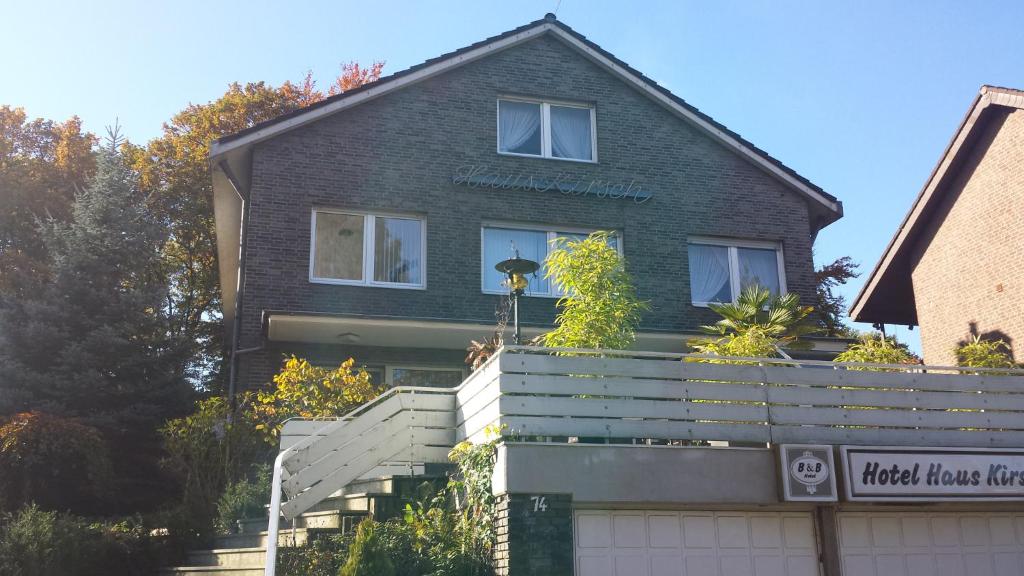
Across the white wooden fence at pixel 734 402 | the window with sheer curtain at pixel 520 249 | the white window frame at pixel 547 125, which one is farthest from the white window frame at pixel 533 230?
the white wooden fence at pixel 734 402

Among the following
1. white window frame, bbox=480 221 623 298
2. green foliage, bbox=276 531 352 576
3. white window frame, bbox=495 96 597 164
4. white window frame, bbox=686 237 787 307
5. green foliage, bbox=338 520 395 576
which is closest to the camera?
green foliage, bbox=338 520 395 576

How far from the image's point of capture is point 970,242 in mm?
18797

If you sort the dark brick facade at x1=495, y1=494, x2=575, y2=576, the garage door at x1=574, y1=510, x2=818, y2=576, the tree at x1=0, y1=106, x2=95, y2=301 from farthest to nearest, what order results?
the tree at x1=0, y1=106, x2=95, y2=301, the garage door at x1=574, y1=510, x2=818, y2=576, the dark brick facade at x1=495, y1=494, x2=575, y2=576

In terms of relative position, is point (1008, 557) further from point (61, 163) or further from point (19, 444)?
point (61, 163)

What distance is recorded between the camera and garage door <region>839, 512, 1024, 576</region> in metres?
10.5

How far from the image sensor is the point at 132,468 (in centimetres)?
1995

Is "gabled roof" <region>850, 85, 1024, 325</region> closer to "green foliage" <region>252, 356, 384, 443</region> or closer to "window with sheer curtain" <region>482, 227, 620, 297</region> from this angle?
"window with sheer curtain" <region>482, 227, 620, 297</region>

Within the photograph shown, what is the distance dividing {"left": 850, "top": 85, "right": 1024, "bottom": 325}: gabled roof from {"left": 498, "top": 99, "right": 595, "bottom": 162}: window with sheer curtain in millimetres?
6471

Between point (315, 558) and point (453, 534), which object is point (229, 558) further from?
point (453, 534)

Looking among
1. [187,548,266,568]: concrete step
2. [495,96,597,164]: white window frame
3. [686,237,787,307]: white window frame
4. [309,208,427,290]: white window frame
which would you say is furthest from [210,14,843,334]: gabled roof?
[187,548,266,568]: concrete step

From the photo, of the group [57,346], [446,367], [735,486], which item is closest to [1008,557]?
[735,486]

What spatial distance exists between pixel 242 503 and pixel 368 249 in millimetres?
5875

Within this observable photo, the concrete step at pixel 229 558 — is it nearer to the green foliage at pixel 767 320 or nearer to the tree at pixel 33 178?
the green foliage at pixel 767 320

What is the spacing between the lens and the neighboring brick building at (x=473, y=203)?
666 inches
